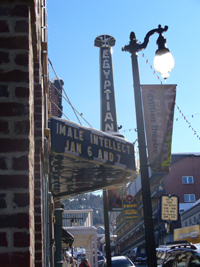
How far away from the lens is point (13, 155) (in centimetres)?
217

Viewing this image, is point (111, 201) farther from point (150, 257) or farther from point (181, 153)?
point (181, 153)

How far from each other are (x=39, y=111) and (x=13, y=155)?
4.88 feet

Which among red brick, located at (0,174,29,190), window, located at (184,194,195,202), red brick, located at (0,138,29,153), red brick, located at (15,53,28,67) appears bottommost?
red brick, located at (0,174,29,190)

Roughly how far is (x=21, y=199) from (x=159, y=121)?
4.90 meters

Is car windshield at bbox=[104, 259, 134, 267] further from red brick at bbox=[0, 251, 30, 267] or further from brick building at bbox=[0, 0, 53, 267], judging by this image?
red brick at bbox=[0, 251, 30, 267]

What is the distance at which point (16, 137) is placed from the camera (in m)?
2.21

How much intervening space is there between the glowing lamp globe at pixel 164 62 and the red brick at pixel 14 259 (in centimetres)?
504

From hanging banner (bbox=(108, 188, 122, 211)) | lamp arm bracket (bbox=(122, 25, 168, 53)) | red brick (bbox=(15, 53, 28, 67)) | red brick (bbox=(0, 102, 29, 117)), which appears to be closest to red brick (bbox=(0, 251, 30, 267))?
red brick (bbox=(0, 102, 29, 117))

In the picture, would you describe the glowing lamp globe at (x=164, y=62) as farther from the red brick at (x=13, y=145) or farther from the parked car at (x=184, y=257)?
the red brick at (x=13, y=145)

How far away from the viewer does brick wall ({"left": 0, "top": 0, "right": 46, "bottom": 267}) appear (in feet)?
6.73

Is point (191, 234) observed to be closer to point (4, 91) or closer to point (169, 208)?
point (169, 208)

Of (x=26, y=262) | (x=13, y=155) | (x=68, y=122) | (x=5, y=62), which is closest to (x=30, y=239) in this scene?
(x=26, y=262)

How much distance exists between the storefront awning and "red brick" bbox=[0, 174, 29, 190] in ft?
14.2

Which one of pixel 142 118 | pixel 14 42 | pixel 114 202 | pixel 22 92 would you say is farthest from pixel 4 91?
pixel 114 202
